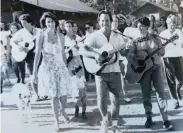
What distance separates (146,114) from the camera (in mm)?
2334

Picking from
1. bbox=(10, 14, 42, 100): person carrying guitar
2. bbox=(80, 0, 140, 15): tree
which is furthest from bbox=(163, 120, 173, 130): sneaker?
bbox=(10, 14, 42, 100): person carrying guitar

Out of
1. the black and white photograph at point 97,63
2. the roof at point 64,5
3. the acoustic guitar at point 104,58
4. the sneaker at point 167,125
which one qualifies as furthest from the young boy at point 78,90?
the sneaker at point 167,125

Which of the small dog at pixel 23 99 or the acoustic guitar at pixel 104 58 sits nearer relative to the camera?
the acoustic guitar at pixel 104 58

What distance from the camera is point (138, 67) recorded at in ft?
7.56

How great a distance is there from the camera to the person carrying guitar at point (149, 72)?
2.29 metres

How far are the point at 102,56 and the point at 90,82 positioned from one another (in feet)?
0.59

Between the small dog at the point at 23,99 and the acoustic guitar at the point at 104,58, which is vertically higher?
the acoustic guitar at the point at 104,58

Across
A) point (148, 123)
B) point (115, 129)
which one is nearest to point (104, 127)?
point (115, 129)

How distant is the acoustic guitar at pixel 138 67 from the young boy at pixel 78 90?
0.28 m

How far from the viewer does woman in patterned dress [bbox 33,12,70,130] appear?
2.32m

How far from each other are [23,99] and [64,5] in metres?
0.65

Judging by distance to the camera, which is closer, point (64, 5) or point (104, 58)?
point (104, 58)

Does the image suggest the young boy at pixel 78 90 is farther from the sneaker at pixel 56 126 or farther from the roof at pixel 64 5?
the roof at pixel 64 5

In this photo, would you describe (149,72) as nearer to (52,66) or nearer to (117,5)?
(117,5)
